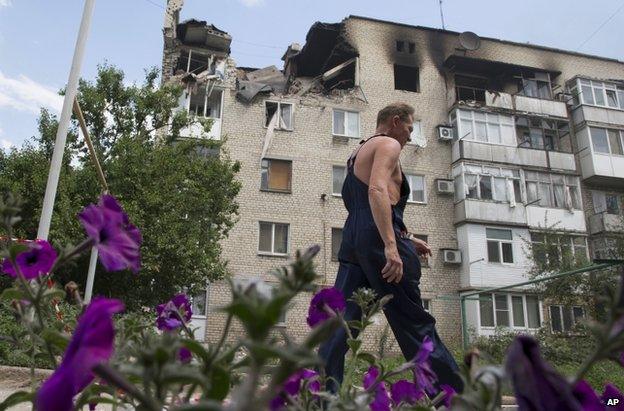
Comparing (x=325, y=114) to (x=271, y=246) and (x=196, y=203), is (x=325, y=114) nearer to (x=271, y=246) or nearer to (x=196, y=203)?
(x=271, y=246)

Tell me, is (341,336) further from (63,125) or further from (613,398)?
(63,125)

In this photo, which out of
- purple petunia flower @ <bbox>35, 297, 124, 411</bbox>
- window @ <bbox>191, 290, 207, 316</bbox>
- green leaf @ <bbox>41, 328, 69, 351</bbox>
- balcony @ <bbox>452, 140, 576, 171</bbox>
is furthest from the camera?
balcony @ <bbox>452, 140, 576, 171</bbox>

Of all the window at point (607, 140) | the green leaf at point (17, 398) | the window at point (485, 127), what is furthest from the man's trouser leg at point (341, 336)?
the window at point (607, 140)

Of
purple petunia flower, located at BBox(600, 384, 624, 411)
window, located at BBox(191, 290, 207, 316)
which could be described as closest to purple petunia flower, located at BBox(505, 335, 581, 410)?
purple petunia flower, located at BBox(600, 384, 624, 411)

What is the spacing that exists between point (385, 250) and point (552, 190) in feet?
66.6

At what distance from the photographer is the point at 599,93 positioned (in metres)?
22.6

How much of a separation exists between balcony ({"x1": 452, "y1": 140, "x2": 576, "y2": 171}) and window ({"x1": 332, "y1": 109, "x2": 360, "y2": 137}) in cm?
396

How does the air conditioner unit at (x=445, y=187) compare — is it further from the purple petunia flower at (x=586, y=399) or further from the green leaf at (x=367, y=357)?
the purple petunia flower at (x=586, y=399)

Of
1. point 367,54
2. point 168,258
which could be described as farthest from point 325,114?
point 168,258

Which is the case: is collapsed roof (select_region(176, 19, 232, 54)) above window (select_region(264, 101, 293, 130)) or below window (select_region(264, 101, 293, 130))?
above

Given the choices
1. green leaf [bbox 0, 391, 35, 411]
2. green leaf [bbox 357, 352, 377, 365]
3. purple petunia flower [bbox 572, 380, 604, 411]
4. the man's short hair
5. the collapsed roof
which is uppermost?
the collapsed roof

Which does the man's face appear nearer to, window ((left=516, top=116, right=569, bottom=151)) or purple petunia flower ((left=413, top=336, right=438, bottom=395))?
purple petunia flower ((left=413, top=336, right=438, bottom=395))

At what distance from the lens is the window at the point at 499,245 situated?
1952 cm

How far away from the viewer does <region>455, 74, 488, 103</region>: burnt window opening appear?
2322 centimetres
